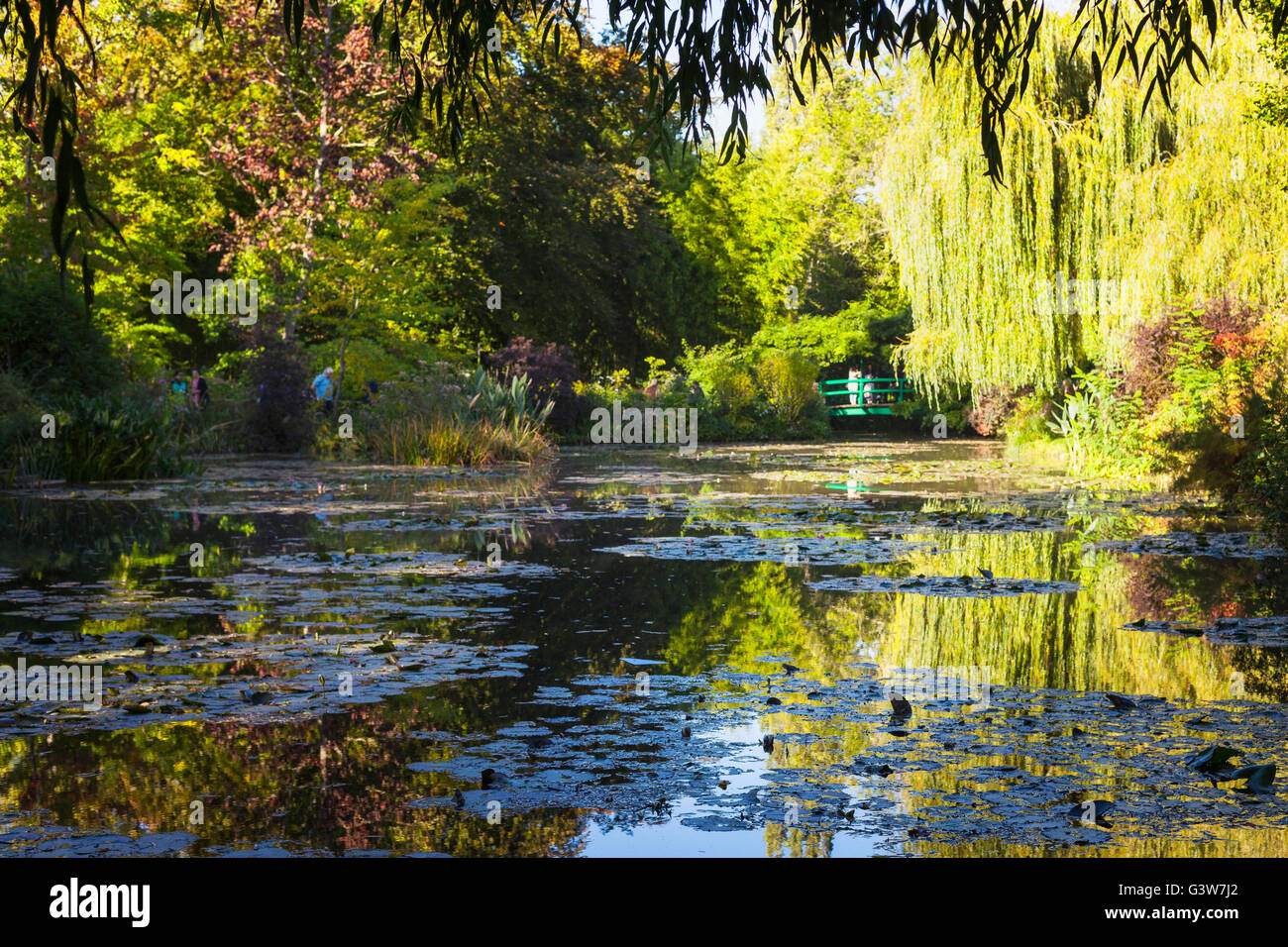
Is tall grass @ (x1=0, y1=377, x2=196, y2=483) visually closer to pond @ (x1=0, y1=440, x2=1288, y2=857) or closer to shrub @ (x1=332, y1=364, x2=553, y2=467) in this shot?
shrub @ (x1=332, y1=364, x2=553, y2=467)

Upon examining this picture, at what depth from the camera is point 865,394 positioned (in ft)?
168

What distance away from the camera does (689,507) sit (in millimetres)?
16359

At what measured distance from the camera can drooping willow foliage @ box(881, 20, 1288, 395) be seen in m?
19.1

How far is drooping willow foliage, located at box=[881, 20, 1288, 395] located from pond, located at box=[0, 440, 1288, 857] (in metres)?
7.98

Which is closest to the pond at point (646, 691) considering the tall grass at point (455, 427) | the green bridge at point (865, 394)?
the tall grass at point (455, 427)

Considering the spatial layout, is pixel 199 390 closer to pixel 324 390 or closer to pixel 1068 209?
pixel 324 390

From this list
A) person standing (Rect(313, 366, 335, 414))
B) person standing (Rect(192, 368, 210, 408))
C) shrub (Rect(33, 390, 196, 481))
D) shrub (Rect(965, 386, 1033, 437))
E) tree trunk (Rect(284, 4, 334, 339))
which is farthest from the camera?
shrub (Rect(965, 386, 1033, 437))

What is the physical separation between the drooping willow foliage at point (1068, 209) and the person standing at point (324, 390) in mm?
12106

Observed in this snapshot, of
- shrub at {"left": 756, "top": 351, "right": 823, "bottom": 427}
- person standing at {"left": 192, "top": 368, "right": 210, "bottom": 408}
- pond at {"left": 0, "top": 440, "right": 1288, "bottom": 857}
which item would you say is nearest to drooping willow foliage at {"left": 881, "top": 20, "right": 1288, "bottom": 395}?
pond at {"left": 0, "top": 440, "right": 1288, "bottom": 857}

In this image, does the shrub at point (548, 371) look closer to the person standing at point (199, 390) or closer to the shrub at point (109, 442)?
the person standing at point (199, 390)

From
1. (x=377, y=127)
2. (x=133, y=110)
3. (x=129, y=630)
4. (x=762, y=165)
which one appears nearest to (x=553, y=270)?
(x=377, y=127)

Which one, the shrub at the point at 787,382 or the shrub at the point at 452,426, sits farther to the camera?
the shrub at the point at 787,382

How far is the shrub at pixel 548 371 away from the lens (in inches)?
1284

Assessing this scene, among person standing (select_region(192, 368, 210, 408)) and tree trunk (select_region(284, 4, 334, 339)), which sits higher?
tree trunk (select_region(284, 4, 334, 339))
